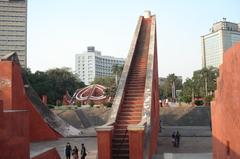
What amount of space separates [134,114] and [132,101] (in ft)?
3.28

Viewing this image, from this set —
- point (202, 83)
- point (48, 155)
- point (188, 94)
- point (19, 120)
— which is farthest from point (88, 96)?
point (19, 120)

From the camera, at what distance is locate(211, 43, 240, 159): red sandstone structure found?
8207 millimetres

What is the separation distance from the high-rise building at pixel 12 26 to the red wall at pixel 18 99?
93.6 m

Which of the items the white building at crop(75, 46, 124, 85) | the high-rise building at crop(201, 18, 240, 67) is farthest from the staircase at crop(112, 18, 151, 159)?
the white building at crop(75, 46, 124, 85)

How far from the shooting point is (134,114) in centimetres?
1409

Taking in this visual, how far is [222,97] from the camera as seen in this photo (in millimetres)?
10070

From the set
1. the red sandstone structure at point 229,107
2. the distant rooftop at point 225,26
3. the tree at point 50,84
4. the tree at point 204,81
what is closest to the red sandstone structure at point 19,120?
the red sandstone structure at point 229,107

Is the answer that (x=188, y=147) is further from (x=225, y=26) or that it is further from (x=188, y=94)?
(x=225, y=26)

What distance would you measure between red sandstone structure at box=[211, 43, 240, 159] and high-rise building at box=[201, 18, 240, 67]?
105578mm

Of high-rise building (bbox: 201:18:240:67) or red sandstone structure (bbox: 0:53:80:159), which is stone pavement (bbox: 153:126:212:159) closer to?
red sandstone structure (bbox: 0:53:80:159)

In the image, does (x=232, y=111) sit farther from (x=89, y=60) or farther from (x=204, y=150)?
(x=89, y=60)

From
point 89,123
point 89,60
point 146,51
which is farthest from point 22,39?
point 146,51

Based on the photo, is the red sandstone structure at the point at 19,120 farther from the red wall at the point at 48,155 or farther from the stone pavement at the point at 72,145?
the stone pavement at the point at 72,145

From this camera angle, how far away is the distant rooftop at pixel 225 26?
122812 millimetres
